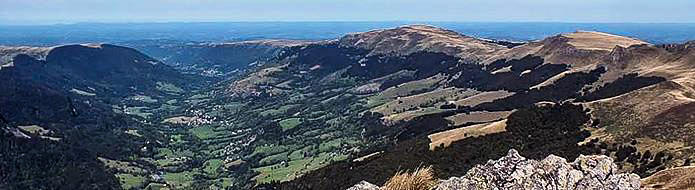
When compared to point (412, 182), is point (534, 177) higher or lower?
higher

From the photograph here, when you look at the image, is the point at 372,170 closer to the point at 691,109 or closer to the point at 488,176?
the point at 691,109

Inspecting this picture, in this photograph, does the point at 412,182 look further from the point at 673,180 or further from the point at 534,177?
the point at 673,180

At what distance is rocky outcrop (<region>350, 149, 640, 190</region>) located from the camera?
3588 cm

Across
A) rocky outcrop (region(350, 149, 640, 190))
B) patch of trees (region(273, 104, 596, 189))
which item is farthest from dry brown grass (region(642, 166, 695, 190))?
patch of trees (region(273, 104, 596, 189))

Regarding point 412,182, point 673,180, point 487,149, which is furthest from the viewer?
point 487,149

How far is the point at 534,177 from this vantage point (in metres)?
36.2

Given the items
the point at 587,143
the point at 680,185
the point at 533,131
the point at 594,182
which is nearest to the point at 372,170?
the point at 533,131

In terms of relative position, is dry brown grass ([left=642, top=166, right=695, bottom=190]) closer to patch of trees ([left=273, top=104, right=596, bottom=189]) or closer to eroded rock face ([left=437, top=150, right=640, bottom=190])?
eroded rock face ([left=437, top=150, right=640, bottom=190])

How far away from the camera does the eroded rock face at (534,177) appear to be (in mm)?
35875

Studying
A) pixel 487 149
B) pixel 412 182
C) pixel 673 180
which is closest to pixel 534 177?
pixel 412 182

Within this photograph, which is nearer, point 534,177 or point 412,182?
point 534,177

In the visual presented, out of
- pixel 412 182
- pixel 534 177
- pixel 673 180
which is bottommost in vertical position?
pixel 673 180

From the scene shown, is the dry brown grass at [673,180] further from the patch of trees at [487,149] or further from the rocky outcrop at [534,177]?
the patch of trees at [487,149]

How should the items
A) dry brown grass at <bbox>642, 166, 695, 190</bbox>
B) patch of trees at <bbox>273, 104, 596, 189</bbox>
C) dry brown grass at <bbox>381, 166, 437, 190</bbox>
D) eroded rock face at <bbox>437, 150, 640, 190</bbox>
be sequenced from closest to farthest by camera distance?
1. eroded rock face at <bbox>437, 150, 640, 190</bbox>
2. dry brown grass at <bbox>381, 166, 437, 190</bbox>
3. dry brown grass at <bbox>642, 166, 695, 190</bbox>
4. patch of trees at <bbox>273, 104, 596, 189</bbox>
